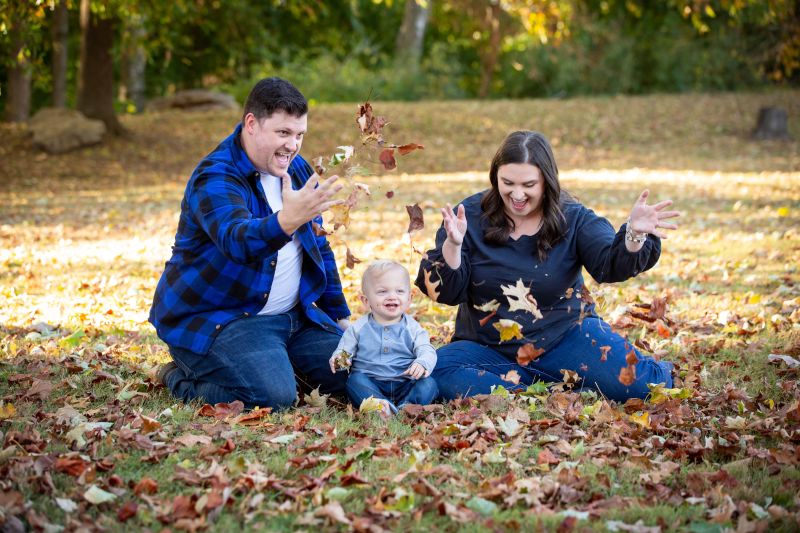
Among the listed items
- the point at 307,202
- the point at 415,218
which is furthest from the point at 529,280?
the point at 307,202

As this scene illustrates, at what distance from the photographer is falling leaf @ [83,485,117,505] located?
3.43 m

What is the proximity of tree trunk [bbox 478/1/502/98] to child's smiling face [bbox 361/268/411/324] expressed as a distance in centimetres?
2155

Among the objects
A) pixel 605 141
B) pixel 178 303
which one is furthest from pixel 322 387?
pixel 605 141

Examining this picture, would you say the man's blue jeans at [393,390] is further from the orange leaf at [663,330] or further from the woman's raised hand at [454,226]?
the orange leaf at [663,330]

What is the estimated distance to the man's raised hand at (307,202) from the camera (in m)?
3.91

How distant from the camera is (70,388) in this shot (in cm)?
499

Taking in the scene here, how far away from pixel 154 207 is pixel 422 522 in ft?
35.2

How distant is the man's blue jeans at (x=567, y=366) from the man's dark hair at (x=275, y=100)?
5.31ft

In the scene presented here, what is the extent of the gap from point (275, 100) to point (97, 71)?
15420mm

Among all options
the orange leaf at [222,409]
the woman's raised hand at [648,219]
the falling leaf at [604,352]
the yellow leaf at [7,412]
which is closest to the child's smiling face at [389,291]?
the orange leaf at [222,409]

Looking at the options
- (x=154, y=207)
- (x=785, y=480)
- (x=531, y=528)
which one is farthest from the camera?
(x=154, y=207)

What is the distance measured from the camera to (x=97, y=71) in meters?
18.5

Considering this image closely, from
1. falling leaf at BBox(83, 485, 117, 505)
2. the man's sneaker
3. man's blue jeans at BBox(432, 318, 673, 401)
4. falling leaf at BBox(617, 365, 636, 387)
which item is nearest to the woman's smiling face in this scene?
man's blue jeans at BBox(432, 318, 673, 401)

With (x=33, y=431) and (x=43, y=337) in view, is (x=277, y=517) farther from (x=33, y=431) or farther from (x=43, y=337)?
(x=43, y=337)
